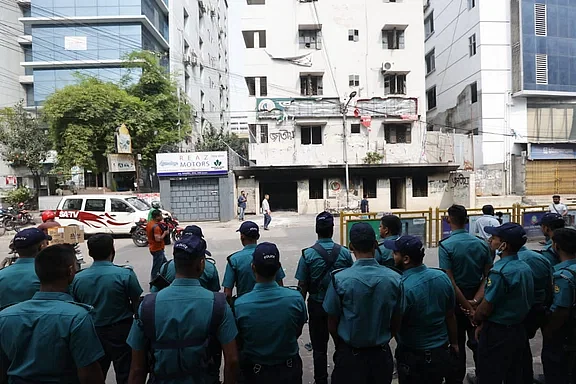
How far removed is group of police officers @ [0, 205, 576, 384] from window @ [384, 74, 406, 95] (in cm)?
2367

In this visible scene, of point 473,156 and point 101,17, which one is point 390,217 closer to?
point 473,156

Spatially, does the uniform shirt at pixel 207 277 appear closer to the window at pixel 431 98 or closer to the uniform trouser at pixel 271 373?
the uniform trouser at pixel 271 373

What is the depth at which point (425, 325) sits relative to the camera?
2.70 metres

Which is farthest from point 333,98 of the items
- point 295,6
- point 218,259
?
point 218,259

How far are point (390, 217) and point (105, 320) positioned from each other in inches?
119

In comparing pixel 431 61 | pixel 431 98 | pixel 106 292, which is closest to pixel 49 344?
pixel 106 292

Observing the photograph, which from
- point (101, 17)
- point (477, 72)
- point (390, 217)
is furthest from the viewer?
point (101, 17)

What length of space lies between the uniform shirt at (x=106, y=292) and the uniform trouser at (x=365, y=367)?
71.0 inches

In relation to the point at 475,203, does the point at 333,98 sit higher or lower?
higher

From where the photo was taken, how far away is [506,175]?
27078 mm

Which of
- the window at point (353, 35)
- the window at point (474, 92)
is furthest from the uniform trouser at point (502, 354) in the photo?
the window at point (474, 92)

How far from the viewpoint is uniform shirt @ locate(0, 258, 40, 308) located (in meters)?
2.95

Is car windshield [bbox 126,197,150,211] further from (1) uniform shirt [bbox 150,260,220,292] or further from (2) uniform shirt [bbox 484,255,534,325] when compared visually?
(2) uniform shirt [bbox 484,255,534,325]

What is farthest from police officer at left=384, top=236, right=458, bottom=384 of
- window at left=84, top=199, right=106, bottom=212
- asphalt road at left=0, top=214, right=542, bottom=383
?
window at left=84, top=199, right=106, bottom=212
